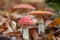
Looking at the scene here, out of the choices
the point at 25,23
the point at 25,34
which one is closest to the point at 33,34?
the point at 25,34

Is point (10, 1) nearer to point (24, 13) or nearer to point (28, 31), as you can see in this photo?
point (24, 13)

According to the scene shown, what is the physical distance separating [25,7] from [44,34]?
41.4 inches

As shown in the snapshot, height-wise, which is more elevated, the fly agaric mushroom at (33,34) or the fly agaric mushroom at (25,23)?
the fly agaric mushroom at (25,23)

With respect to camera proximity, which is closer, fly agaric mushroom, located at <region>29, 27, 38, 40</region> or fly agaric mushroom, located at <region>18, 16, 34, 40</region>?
fly agaric mushroom, located at <region>18, 16, 34, 40</region>

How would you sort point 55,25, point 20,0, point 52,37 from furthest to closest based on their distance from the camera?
point 20,0 < point 55,25 < point 52,37

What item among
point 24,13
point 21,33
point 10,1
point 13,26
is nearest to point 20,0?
point 10,1

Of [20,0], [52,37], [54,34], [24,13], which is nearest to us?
[52,37]

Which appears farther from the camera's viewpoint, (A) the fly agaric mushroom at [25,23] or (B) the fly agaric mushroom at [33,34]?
(B) the fly agaric mushroom at [33,34]

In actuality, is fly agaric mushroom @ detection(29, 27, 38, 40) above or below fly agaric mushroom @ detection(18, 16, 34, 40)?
below

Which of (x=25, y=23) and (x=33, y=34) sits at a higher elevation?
(x=25, y=23)

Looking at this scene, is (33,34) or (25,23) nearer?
(25,23)

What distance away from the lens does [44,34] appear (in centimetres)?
303

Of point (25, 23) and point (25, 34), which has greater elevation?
point (25, 23)

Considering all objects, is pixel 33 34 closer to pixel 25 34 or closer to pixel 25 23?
pixel 25 34
